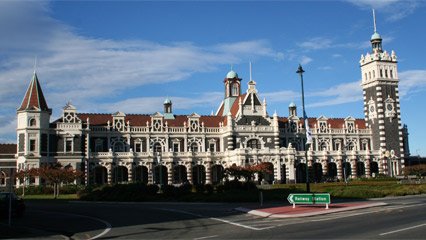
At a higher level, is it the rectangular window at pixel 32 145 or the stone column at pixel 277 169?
the rectangular window at pixel 32 145

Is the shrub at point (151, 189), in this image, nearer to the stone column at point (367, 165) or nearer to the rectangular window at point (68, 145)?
the rectangular window at point (68, 145)

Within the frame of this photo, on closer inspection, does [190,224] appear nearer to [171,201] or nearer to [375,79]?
[171,201]

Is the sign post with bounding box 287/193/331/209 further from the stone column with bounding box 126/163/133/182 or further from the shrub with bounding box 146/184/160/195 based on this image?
the stone column with bounding box 126/163/133/182

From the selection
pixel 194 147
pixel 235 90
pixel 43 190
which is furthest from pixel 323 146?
pixel 43 190

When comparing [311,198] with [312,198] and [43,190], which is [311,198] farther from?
[43,190]

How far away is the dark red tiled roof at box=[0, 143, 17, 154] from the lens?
73.9 metres

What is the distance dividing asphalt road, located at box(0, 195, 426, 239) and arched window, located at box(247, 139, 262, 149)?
48.5 meters

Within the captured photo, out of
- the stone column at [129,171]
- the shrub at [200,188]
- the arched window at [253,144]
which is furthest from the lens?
the arched window at [253,144]

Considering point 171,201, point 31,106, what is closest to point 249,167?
point 171,201

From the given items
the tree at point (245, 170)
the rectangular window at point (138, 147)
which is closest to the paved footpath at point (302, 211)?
the tree at point (245, 170)

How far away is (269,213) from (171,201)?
16345 mm

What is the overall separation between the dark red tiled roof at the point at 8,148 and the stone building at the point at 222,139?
6.52 metres

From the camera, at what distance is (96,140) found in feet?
245

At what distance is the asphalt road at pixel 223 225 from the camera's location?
19.9 meters
